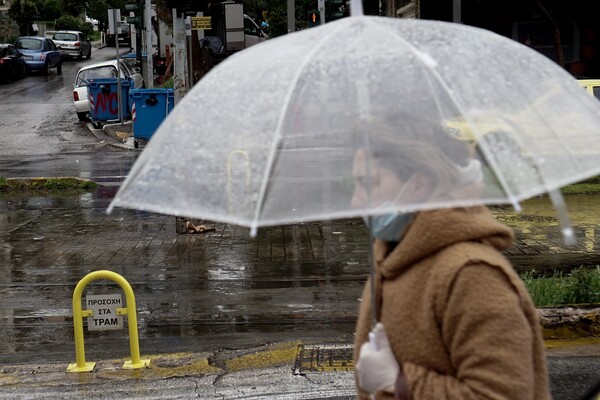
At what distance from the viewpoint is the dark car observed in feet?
127

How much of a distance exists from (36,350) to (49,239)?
15.1 ft

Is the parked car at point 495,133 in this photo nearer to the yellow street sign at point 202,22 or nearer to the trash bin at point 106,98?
the yellow street sign at point 202,22

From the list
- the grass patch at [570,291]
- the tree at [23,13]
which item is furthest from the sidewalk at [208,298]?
the tree at [23,13]

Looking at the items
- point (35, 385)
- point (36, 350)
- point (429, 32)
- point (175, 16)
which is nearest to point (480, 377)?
point (429, 32)

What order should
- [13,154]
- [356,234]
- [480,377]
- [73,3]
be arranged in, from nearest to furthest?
[480,377] → [356,234] → [13,154] → [73,3]

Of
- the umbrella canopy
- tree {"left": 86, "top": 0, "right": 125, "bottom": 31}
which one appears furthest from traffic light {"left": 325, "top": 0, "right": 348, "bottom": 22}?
tree {"left": 86, "top": 0, "right": 125, "bottom": 31}

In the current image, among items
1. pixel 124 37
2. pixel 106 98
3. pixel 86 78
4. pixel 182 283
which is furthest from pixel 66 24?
pixel 182 283

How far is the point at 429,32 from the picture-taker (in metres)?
2.68

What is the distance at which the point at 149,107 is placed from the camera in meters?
22.0

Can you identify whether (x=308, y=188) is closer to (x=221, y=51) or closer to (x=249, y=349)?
(x=249, y=349)

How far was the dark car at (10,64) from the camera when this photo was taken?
38569 mm

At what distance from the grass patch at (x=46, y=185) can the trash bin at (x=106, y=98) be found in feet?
30.5

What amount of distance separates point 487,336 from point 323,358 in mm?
4396

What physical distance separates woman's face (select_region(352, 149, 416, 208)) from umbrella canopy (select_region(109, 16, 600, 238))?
16 millimetres
